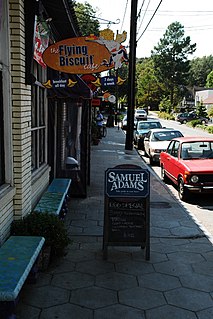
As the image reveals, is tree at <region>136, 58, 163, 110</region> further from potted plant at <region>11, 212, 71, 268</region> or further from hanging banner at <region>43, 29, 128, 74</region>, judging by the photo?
potted plant at <region>11, 212, 71, 268</region>

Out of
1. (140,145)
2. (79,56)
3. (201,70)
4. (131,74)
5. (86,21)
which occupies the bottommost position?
(140,145)

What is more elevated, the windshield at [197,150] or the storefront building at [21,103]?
the storefront building at [21,103]

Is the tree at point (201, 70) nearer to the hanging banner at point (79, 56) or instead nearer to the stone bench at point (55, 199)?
the stone bench at point (55, 199)

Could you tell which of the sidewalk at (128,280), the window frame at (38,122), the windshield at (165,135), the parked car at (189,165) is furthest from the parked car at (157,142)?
the sidewalk at (128,280)

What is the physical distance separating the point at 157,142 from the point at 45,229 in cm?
1144

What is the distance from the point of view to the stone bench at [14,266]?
10.7 ft

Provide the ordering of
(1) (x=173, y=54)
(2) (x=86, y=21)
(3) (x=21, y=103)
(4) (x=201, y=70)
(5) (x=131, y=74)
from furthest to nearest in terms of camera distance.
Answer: (4) (x=201, y=70) → (1) (x=173, y=54) → (2) (x=86, y=21) → (5) (x=131, y=74) → (3) (x=21, y=103)

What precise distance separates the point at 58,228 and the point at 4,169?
1.05 m

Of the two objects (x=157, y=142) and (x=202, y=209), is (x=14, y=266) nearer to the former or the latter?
(x=202, y=209)

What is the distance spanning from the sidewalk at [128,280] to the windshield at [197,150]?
318cm

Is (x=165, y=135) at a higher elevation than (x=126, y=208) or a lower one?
higher

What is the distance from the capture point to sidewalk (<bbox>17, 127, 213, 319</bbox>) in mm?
4000

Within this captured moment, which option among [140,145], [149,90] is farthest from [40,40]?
[149,90]

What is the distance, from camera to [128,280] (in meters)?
4.73
